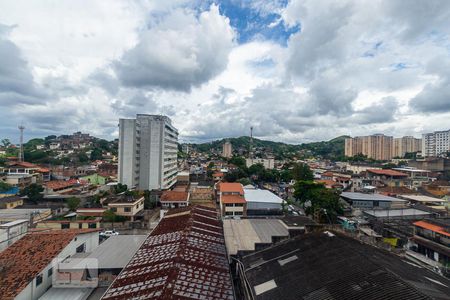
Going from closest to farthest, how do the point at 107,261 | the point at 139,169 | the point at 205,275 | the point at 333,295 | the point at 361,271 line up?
1. the point at 333,295
2. the point at 361,271
3. the point at 205,275
4. the point at 107,261
5. the point at 139,169

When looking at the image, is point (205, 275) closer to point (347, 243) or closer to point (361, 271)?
point (361, 271)

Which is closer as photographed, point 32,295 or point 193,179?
point 32,295

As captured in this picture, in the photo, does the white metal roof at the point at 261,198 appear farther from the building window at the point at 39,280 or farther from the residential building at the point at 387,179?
the residential building at the point at 387,179

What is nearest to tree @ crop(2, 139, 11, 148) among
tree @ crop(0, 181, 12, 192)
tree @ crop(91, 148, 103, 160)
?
tree @ crop(91, 148, 103, 160)

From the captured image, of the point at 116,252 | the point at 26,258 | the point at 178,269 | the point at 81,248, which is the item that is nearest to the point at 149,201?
the point at 81,248

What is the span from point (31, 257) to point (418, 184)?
184 ft

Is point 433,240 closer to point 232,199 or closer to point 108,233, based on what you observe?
point 232,199

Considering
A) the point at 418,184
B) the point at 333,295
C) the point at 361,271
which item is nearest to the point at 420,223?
the point at 361,271

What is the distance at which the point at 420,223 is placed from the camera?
18.6 metres

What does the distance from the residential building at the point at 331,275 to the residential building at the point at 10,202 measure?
100.0 ft

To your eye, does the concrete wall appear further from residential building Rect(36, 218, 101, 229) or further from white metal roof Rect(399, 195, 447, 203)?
white metal roof Rect(399, 195, 447, 203)

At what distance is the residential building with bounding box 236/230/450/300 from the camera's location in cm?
691

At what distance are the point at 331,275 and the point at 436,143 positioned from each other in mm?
115024

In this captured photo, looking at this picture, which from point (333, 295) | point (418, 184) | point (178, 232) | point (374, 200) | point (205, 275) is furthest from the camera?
point (418, 184)
